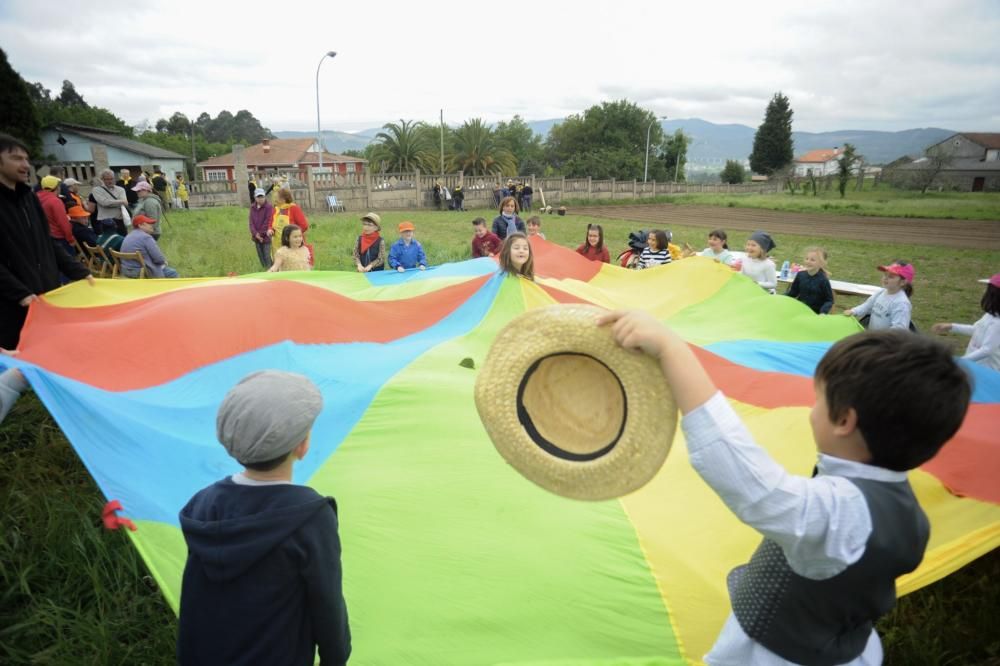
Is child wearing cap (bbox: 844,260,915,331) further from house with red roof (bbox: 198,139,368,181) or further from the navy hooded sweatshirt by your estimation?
house with red roof (bbox: 198,139,368,181)

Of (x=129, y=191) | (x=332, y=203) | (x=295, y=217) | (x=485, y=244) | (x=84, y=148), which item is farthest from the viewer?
(x=84, y=148)

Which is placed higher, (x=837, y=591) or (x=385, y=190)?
(x=385, y=190)

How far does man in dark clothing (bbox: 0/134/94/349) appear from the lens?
10.2 feet

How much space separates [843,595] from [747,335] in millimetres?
3541

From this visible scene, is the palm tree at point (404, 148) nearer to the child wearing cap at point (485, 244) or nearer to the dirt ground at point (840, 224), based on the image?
the dirt ground at point (840, 224)

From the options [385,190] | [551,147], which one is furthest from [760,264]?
[551,147]

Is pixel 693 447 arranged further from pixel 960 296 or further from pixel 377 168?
pixel 377 168

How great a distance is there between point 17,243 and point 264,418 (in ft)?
10.1

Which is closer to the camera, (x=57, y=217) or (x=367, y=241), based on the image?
(x=57, y=217)

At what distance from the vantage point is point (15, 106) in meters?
23.6

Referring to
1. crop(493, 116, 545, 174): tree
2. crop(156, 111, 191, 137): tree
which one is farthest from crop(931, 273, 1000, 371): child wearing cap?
crop(156, 111, 191, 137): tree

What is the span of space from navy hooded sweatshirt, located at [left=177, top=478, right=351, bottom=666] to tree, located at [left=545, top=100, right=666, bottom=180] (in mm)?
49702

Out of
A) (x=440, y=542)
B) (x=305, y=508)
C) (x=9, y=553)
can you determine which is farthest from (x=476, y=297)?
(x=305, y=508)

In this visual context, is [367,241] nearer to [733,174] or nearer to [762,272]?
[762,272]
